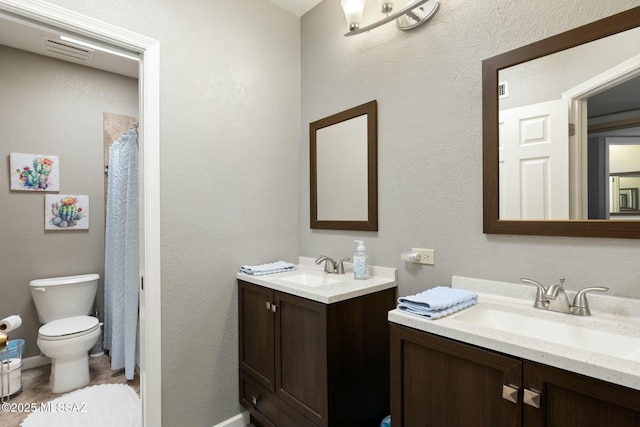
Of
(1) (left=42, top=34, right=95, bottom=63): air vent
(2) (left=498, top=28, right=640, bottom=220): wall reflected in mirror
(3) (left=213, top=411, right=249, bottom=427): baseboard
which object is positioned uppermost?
(1) (left=42, top=34, right=95, bottom=63): air vent

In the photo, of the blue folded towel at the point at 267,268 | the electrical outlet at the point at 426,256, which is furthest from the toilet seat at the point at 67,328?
the electrical outlet at the point at 426,256

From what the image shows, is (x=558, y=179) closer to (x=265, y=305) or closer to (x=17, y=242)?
(x=265, y=305)

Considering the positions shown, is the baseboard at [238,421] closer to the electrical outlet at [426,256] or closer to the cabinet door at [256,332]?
the cabinet door at [256,332]

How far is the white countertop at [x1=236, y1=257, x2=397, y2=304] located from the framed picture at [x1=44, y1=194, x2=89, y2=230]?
1942 millimetres

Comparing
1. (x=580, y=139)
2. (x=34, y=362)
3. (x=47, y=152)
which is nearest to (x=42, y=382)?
(x=34, y=362)

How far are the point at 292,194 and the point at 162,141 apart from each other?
0.91 m

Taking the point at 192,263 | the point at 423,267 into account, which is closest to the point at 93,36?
the point at 192,263

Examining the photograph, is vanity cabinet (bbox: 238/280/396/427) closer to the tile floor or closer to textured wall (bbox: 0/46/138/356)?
the tile floor

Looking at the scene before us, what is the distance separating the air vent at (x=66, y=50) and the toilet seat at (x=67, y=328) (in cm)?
219

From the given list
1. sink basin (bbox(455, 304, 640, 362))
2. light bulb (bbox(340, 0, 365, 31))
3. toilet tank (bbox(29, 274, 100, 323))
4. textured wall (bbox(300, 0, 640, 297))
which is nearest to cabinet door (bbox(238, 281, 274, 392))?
textured wall (bbox(300, 0, 640, 297))

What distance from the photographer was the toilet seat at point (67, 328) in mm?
2266

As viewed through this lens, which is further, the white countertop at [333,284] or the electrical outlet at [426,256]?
the electrical outlet at [426,256]

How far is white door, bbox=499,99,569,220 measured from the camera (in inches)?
48.9

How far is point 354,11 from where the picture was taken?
1.77 m
